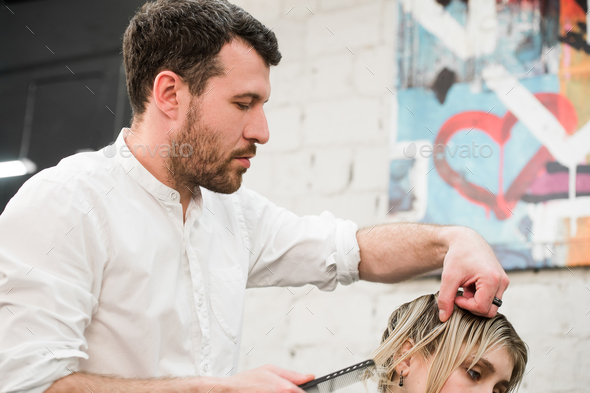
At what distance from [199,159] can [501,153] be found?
0.91 m

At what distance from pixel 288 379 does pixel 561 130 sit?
115 centimetres

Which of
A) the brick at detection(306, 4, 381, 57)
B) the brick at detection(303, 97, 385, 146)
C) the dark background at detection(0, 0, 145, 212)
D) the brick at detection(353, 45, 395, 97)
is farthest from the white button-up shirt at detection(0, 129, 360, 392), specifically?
the dark background at detection(0, 0, 145, 212)

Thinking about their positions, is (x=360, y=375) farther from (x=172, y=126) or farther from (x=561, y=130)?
(x=561, y=130)

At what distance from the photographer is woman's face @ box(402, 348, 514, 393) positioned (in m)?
1.05

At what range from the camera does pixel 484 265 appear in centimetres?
98

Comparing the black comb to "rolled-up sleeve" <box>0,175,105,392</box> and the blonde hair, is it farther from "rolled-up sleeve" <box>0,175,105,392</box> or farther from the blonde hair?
"rolled-up sleeve" <box>0,175,105,392</box>

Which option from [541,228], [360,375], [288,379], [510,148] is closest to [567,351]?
[541,228]

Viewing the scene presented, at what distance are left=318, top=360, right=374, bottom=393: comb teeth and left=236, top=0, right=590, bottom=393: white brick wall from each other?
672mm

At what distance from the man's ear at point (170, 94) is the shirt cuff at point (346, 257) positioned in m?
0.46

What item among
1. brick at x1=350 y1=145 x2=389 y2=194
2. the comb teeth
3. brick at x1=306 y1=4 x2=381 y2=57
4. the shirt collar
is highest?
A: brick at x1=306 y1=4 x2=381 y2=57

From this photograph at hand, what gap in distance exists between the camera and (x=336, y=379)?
0.90 metres

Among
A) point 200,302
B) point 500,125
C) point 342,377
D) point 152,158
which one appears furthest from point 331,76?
point 342,377

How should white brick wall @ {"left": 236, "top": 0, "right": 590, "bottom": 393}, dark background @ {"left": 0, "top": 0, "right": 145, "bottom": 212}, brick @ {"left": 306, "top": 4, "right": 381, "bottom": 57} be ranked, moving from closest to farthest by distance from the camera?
white brick wall @ {"left": 236, "top": 0, "right": 590, "bottom": 393} < brick @ {"left": 306, "top": 4, "right": 381, "bottom": 57} < dark background @ {"left": 0, "top": 0, "right": 145, "bottom": 212}

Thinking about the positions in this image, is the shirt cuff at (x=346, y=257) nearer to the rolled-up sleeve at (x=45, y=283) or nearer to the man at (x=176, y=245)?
the man at (x=176, y=245)
